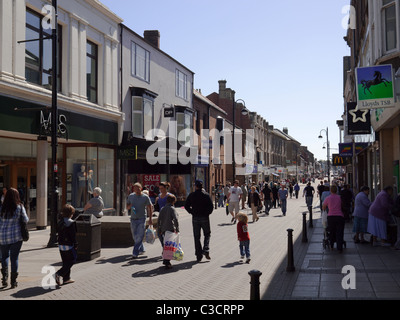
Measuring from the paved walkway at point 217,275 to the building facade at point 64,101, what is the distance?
4.21 metres

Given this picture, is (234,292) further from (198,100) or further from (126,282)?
(198,100)

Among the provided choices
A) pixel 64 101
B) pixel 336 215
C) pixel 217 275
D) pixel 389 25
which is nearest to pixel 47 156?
pixel 64 101

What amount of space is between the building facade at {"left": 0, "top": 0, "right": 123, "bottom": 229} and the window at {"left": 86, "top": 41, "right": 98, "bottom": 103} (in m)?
0.05

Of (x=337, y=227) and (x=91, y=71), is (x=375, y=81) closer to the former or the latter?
(x=337, y=227)

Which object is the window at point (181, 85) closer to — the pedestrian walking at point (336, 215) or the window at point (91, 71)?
the window at point (91, 71)

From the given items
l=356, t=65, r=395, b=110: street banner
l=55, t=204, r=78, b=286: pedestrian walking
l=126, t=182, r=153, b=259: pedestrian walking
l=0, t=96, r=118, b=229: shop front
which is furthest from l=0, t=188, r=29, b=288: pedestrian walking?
l=356, t=65, r=395, b=110: street banner

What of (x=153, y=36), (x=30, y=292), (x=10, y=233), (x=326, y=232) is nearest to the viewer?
(x=30, y=292)

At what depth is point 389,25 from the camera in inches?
482

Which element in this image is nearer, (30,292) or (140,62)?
(30,292)

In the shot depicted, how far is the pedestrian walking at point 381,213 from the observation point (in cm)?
1227

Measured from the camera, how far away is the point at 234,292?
758 centimetres

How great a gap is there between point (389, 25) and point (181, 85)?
2085 centimetres
